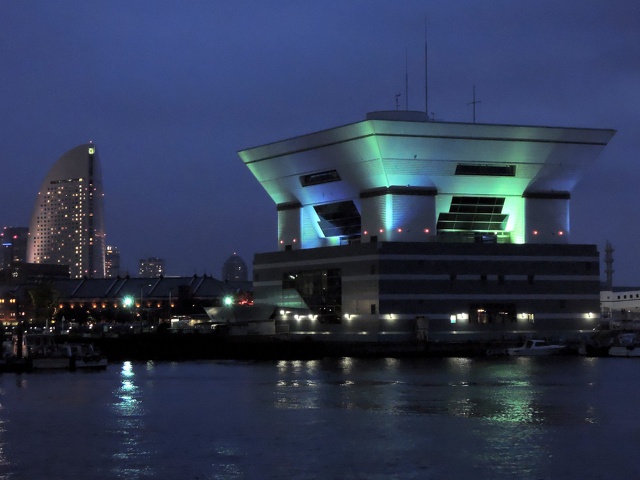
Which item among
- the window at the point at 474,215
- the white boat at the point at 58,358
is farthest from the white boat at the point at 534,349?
the white boat at the point at 58,358

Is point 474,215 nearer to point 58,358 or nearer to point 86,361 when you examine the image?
point 86,361

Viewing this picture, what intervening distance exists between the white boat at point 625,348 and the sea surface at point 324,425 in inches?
1088

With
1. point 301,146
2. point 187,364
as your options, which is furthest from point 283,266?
point 187,364

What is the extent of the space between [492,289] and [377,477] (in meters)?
82.8

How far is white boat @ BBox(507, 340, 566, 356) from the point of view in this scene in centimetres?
11575

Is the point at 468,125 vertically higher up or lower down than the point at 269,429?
higher up

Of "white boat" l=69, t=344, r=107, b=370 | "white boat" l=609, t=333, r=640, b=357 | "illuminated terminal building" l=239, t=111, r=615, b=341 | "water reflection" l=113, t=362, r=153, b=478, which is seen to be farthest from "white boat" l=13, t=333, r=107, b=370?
"white boat" l=609, t=333, r=640, b=357

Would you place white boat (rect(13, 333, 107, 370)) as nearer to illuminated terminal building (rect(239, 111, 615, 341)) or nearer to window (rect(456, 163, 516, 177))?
illuminated terminal building (rect(239, 111, 615, 341))

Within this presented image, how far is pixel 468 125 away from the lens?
11756cm

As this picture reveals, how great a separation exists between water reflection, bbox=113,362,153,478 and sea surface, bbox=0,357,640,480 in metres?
0.08

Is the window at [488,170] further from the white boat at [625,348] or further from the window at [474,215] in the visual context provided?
the white boat at [625,348]

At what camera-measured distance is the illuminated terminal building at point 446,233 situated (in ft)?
389

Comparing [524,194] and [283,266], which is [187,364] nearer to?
[283,266]

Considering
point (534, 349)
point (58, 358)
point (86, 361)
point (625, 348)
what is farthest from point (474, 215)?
point (58, 358)
